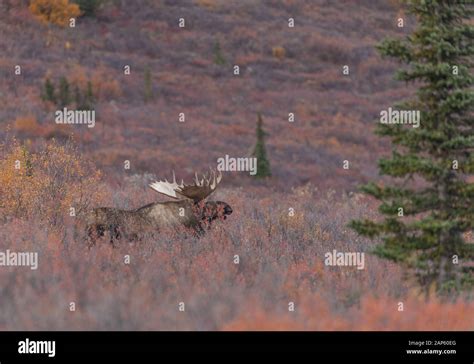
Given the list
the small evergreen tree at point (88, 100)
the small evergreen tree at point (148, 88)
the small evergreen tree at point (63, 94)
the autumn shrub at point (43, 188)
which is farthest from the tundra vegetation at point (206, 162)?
the small evergreen tree at point (63, 94)

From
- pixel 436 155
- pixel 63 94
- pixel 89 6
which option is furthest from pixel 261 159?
pixel 89 6

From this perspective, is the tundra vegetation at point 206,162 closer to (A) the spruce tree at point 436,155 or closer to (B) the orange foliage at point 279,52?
(B) the orange foliage at point 279,52

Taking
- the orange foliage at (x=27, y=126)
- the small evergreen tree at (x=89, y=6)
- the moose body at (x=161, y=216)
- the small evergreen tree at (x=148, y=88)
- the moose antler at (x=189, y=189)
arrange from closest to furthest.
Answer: the moose body at (x=161, y=216), the moose antler at (x=189, y=189), the orange foliage at (x=27, y=126), the small evergreen tree at (x=148, y=88), the small evergreen tree at (x=89, y=6)

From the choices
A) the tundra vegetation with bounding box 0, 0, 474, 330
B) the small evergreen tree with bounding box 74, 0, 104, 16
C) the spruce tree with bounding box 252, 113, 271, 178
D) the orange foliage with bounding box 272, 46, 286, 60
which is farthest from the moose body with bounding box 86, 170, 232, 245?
the small evergreen tree with bounding box 74, 0, 104, 16

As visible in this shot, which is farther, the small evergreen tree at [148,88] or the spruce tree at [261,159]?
the small evergreen tree at [148,88]

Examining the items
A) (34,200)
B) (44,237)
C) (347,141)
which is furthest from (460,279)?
(347,141)
